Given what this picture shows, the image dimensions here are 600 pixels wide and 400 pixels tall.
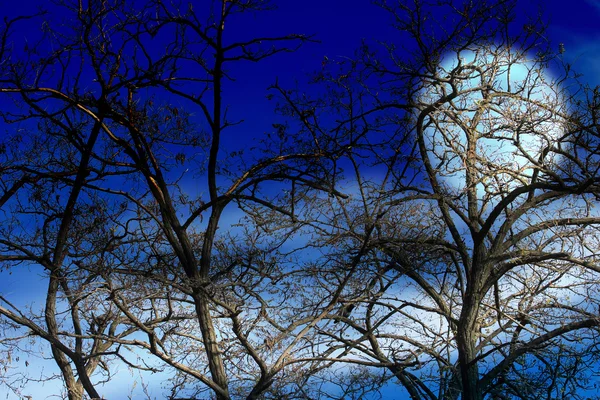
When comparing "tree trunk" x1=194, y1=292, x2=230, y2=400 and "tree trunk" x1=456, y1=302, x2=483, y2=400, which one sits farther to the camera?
"tree trunk" x1=456, y1=302, x2=483, y2=400

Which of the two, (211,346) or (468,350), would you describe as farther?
(468,350)

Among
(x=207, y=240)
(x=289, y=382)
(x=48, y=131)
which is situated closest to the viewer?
(x=289, y=382)

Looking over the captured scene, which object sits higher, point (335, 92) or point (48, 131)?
point (335, 92)

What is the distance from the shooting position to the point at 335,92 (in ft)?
37.4

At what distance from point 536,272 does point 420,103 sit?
12.5ft

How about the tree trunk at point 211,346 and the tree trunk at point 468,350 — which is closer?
the tree trunk at point 211,346

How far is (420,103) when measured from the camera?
451 inches

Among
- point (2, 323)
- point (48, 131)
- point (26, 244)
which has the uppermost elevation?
point (48, 131)

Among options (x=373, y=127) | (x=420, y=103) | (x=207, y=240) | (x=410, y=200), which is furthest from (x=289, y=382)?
(x=420, y=103)

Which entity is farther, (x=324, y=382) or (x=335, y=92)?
(x=335, y=92)

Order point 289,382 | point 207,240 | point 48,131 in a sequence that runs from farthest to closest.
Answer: point 48,131
point 207,240
point 289,382

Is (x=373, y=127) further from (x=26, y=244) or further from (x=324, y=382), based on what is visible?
(x=26, y=244)

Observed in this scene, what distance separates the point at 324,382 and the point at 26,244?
5.99 meters

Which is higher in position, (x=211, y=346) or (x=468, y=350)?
(x=468, y=350)
